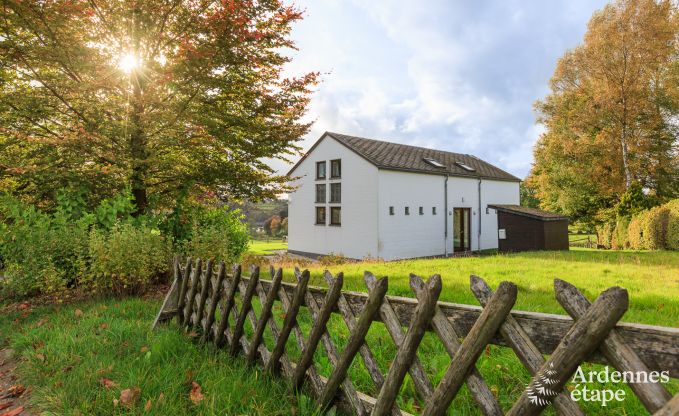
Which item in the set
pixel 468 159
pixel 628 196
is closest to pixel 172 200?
pixel 628 196

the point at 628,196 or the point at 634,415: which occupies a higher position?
the point at 628,196

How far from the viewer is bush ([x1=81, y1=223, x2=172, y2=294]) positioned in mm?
6664

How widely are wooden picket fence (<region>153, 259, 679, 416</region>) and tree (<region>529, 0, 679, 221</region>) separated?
26.6 meters

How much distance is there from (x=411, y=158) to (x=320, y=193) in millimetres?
6760

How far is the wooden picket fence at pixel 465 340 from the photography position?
55.3 inches

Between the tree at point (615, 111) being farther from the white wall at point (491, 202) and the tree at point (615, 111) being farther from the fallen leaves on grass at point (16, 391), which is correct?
the fallen leaves on grass at point (16, 391)

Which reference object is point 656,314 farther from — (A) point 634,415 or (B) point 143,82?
(B) point 143,82

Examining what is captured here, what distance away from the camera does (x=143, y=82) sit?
8617 mm

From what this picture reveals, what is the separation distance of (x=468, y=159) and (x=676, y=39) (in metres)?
15.0

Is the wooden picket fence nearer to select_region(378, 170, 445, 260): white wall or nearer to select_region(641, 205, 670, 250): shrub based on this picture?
select_region(378, 170, 445, 260): white wall

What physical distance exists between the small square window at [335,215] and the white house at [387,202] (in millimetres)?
65

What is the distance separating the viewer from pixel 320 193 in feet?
79.3

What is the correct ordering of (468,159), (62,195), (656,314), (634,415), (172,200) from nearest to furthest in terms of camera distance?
(634,415), (656,314), (62,195), (172,200), (468,159)

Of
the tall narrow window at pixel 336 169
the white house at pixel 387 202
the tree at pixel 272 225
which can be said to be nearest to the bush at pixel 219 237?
the white house at pixel 387 202
